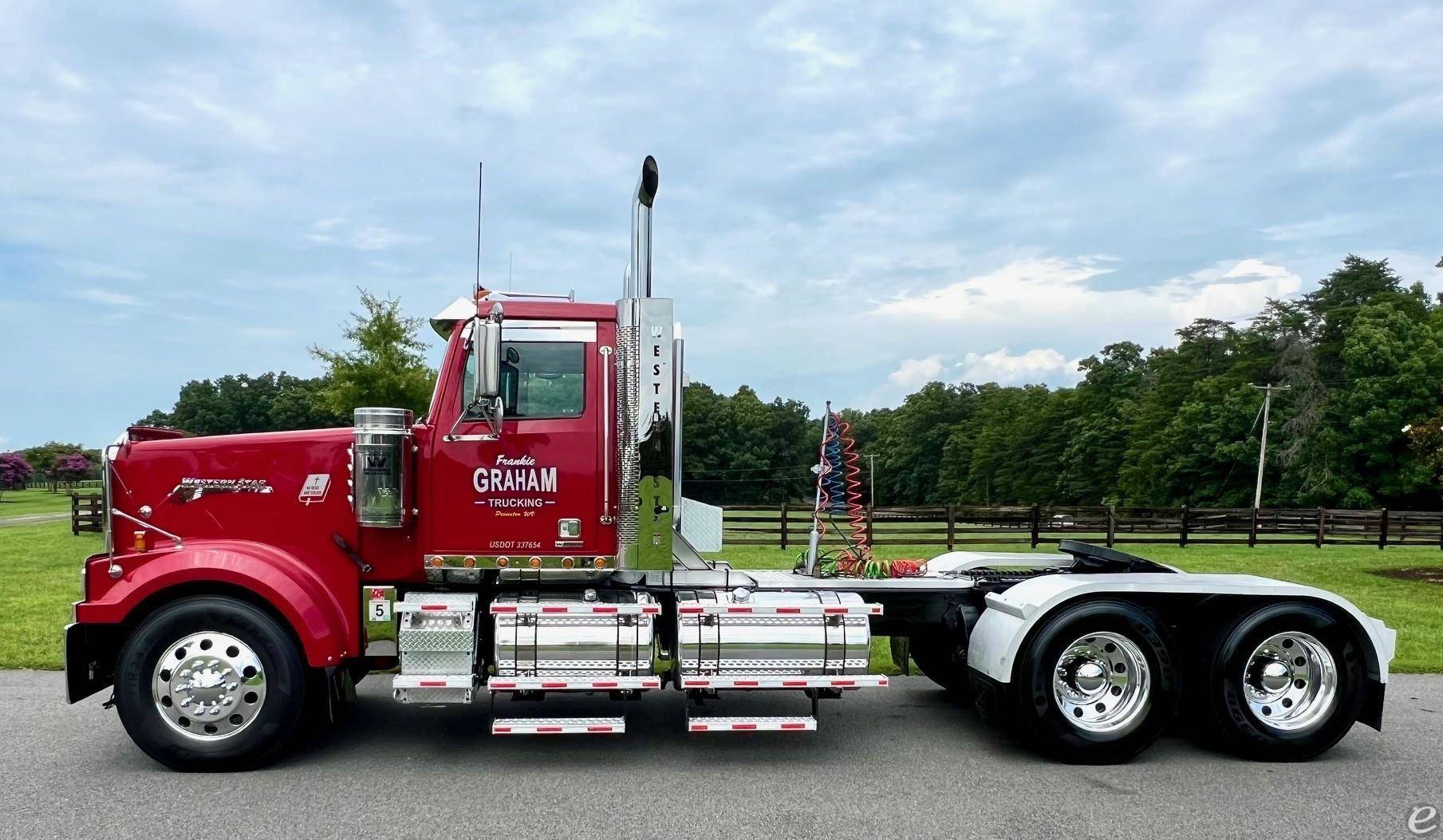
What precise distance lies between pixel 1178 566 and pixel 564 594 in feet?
53.6

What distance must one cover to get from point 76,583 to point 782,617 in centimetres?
1251

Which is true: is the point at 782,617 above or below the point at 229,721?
above

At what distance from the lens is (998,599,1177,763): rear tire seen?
605 centimetres

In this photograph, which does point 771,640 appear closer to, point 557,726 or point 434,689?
point 557,726

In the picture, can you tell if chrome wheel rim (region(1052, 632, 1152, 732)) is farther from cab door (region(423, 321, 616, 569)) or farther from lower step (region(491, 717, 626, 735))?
cab door (region(423, 321, 616, 569))

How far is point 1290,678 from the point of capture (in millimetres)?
6395

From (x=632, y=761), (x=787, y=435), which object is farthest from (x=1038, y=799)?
(x=787, y=435)

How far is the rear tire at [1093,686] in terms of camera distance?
605 cm

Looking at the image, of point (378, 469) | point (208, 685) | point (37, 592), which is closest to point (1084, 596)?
point (378, 469)

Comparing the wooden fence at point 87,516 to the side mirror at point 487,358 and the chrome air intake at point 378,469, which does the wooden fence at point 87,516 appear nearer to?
the chrome air intake at point 378,469

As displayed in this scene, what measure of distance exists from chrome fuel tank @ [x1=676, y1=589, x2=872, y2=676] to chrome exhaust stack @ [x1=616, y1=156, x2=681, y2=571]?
464 mm

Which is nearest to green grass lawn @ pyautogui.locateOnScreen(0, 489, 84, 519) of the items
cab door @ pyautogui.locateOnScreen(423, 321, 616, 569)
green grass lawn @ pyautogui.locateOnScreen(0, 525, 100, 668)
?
green grass lawn @ pyautogui.locateOnScreen(0, 525, 100, 668)

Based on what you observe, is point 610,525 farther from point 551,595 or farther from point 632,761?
point 632,761

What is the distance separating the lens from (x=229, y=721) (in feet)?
18.8
